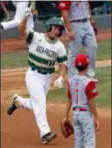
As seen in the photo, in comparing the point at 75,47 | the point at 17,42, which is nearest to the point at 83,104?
the point at 75,47

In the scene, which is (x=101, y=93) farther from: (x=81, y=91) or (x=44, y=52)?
(x=81, y=91)

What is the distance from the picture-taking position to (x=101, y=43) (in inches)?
853

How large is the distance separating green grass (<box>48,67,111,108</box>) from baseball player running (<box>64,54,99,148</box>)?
4016 mm

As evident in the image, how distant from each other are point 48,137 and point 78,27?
9.95 ft

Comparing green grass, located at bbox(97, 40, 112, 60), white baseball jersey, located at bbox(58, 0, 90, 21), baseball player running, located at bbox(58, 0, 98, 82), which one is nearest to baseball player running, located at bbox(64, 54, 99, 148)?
baseball player running, located at bbox(58, 0, 98, 82)

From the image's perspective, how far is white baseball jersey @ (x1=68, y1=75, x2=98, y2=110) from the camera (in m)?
7.83

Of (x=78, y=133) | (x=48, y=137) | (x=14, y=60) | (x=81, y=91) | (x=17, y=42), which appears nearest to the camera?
(x=81, y=91)

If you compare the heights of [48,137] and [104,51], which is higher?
[48,137]

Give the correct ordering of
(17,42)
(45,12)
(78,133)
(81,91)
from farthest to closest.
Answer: (45,12), (17,42), (78,133), (81,91)

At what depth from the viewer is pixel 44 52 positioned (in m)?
9.74

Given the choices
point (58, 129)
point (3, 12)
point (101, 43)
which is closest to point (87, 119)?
point (58, 129)

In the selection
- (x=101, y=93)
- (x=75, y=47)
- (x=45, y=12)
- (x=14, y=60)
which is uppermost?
(x=75, y=47)

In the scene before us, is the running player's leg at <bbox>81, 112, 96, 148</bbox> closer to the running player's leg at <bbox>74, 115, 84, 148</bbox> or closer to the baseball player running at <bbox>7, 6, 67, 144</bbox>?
the running player's leg at <bbox>74, 115, 84, 148</bbox>

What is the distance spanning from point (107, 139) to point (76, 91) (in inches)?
74.1
